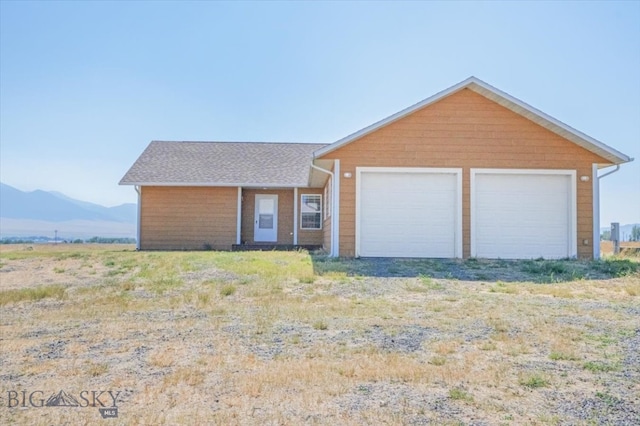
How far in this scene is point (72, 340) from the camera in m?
4.80

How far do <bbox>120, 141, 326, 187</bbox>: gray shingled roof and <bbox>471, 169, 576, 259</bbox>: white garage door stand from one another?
7202 mm

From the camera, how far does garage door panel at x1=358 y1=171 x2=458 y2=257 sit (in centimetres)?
1209

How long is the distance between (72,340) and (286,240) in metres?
13.4

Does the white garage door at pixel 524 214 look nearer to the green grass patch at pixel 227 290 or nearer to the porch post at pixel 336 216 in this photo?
the porch post at pixel 336 216

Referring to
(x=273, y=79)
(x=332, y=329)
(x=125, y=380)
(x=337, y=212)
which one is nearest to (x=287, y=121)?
(x=273, y=79)

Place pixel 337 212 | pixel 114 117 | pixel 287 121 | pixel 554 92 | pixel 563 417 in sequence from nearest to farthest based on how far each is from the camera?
pixel 563 417, pixel 337 212, pixel 554 92, pixel 114 117, pixel 287 121

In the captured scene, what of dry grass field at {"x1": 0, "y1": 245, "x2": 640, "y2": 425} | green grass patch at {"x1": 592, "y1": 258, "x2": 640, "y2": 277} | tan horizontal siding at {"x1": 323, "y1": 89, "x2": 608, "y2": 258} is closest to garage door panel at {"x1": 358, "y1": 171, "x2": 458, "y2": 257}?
tan horizontal siding at {"x1": 323, "y1": 89, "x2": 608, "y2": 258}

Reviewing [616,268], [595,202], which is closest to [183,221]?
[595,202]

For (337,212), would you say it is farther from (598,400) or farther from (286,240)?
(598,400)

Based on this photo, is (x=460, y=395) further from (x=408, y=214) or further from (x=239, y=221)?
(x=239, y=221)

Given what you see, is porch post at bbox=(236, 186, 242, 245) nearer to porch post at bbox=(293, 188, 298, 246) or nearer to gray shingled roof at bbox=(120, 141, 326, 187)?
gray shingled roof at bbox=(120, 141, 326, 187)

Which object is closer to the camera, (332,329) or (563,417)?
(563,417)

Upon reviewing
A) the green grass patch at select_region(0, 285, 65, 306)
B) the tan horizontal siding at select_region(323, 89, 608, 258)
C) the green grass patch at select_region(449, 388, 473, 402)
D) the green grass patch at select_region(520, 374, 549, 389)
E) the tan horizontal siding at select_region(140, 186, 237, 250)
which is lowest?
the green grass patch at select_region(0, 285, 65, 306)

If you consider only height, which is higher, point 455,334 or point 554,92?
point 554,92
